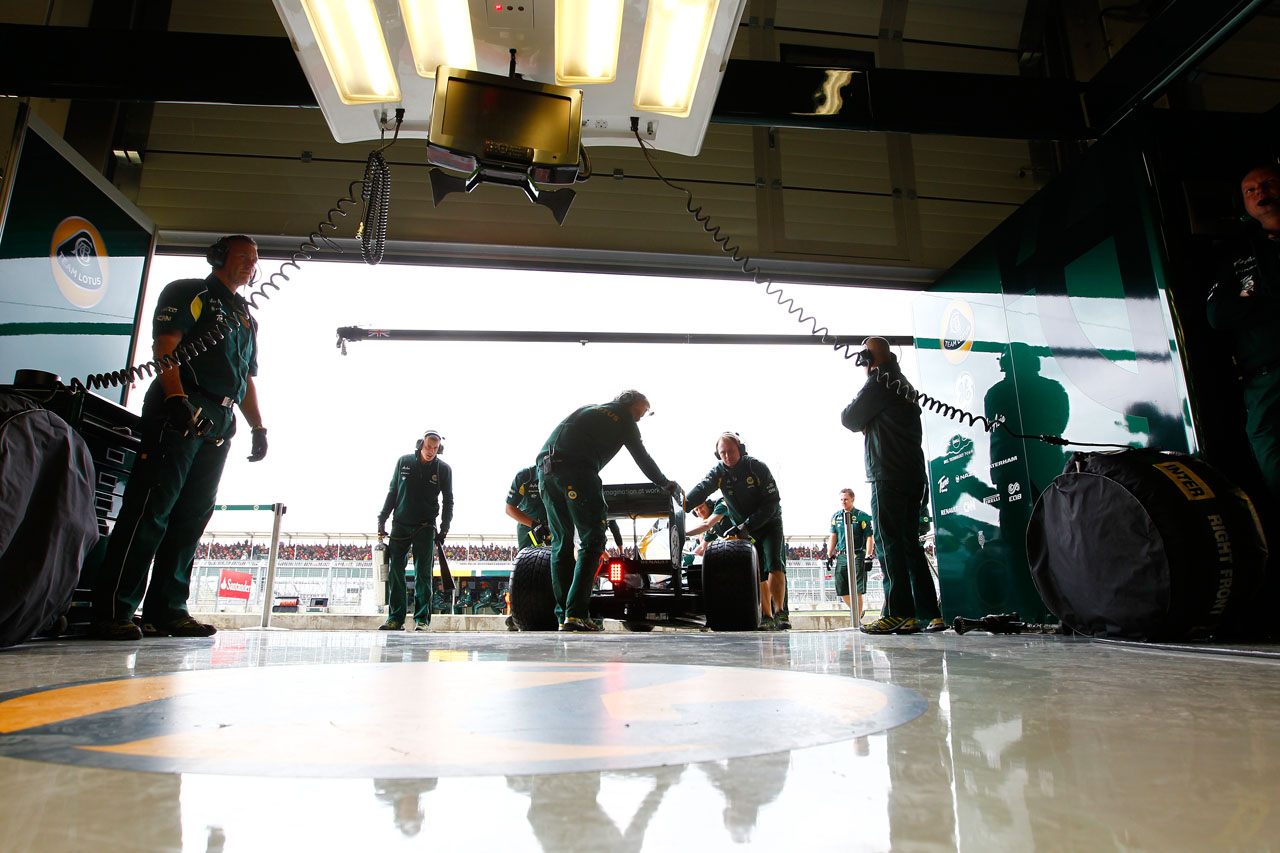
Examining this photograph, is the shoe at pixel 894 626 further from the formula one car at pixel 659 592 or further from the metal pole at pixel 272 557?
the metal pole at pixel 272 557

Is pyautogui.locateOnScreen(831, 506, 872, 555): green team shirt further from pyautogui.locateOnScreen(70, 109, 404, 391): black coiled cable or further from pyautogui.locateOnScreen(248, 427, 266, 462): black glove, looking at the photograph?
pyautogui.locateOnScreen(70, 109, 404, 391): black coiled cable

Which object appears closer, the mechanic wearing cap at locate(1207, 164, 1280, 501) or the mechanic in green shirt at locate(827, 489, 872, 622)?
the mechanic wearing cap at locate(1207, 164, 1280, 501)

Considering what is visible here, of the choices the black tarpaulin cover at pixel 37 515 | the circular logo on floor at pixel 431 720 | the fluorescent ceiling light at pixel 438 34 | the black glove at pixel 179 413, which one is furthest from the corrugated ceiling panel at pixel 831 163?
the circular logo on floor at pixel 431 720

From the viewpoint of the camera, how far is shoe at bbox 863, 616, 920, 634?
3.18 metres

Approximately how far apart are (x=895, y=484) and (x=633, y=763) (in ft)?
10.7

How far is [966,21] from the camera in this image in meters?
5.34

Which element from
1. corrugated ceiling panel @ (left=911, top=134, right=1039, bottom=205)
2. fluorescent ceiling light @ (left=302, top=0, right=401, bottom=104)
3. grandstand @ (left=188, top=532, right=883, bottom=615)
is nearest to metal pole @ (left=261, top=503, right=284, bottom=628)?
grandstand @ (left=188, top=532, right=883, bottom=615)

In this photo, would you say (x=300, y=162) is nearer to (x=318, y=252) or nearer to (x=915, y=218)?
(x=318, y=252)

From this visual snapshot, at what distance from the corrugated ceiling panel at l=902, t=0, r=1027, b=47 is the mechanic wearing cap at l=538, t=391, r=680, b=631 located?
3.94 meters

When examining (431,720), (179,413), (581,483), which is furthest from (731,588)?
(431,720)

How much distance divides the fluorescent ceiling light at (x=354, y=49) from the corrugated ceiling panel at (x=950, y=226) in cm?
442

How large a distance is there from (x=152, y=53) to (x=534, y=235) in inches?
95.8

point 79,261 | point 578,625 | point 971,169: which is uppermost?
point 971,169

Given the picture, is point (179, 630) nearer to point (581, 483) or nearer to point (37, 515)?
point (37, 515)
